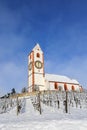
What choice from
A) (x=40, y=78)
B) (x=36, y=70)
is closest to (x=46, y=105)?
(x=40, y=78)

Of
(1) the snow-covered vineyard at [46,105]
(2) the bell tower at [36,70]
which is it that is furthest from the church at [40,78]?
(1) the snow-covered vineyard at [46,105]

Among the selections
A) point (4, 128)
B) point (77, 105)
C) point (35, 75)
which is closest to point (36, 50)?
point (35, 75)

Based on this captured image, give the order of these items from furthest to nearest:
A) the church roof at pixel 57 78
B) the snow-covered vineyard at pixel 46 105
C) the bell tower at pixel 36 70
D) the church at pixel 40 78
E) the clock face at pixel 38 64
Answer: the church roof at pixel 57 78, the clock face at pixel 38 64, the church at pixel 40 78, the bell tower at pixel 36 70, the snow-covered vineyard at pixel 46 105

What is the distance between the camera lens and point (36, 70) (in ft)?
272

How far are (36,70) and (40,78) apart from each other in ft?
11.3

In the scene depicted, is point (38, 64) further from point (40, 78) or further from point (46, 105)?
point (46, 105)

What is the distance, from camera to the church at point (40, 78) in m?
80.8

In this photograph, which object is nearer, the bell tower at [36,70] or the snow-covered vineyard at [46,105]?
the snow-covered vineyard at [46,105]

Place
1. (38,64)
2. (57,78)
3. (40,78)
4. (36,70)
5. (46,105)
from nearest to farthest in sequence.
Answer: (46,105)
(40,78)
(36,70)
(38,64)
(57,78)

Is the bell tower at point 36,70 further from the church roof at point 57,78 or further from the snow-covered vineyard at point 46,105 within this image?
the snow-covered vineyard at point 46,105

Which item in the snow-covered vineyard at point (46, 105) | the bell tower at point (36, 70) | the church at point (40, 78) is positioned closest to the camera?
the snow-covered vineyard at point (46, 105)

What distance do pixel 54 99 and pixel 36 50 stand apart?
112 ft

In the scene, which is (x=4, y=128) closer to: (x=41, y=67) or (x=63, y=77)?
(x=41, y=67)

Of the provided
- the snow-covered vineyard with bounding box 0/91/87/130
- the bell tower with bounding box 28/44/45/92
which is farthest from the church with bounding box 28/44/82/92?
the snow-covered vineyard with bounding box 0/91/87/130
